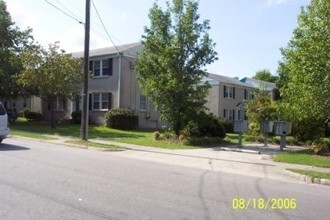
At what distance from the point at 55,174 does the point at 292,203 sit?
541 centimetres

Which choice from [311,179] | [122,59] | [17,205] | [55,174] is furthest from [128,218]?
[122,59]

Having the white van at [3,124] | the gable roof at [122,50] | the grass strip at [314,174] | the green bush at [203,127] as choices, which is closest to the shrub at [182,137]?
the green bush at [203,127]

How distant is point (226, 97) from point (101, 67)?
1451cm

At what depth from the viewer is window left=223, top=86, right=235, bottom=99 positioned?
46662 millimetres

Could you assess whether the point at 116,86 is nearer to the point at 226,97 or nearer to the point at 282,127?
the point at 226,97

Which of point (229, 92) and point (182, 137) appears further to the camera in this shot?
point (229, 92)

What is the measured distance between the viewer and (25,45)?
3816 centimetres

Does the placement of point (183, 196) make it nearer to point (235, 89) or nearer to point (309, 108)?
point (309, 108)

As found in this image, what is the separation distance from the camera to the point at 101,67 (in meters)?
37.6

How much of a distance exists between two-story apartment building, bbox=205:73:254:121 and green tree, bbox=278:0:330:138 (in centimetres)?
2266

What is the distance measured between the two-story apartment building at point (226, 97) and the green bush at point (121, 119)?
36.8ft

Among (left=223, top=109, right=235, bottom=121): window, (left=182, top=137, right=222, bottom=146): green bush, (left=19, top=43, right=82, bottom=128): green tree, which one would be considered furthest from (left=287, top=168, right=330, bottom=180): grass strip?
(left=223, top=109, right=235, bottom=121): window

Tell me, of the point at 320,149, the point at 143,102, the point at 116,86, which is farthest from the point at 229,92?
the point at 320,149

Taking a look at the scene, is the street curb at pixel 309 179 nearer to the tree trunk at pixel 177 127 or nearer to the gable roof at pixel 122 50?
the tree trunk at pixel 177 127
